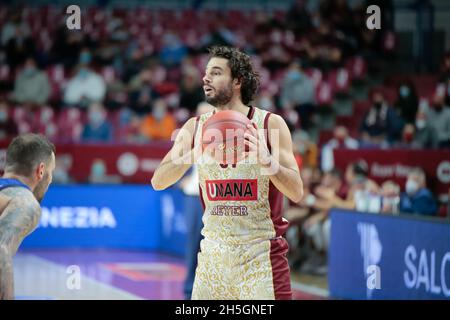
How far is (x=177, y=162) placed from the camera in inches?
216

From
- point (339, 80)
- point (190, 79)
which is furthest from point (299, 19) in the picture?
point (190, 79)

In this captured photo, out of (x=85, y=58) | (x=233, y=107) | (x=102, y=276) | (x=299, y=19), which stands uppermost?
(x=299, y=19)

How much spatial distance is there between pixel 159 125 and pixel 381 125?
4.60 metres

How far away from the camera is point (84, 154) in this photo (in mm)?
16797

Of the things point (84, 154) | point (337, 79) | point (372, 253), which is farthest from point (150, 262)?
point (337, 79)

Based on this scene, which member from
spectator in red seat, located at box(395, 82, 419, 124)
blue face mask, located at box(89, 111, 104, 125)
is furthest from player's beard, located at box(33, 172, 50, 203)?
blue face mask, located at box(89, 111, 104, 125)

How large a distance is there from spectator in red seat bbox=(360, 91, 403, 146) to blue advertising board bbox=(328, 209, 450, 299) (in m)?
5.48

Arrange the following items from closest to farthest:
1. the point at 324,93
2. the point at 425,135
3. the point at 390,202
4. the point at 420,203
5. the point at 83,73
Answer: the point at 420,203
the point at 390,202
the point at 425,135
the point at 83,73
the point at 324,93

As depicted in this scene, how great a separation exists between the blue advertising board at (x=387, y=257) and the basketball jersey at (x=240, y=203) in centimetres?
328

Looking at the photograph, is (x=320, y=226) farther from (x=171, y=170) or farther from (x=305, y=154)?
(x=171, y=170)

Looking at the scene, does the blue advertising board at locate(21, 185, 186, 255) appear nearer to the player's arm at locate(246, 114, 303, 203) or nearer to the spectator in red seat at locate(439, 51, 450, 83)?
the spectator in red seat at locate(439, 51, 450, 83)

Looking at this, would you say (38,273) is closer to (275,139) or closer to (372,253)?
(372,253)

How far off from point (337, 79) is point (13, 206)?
54.9 ft

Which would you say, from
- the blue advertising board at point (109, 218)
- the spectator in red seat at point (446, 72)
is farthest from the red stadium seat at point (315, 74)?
the blue advertising board at point (109, 218)
